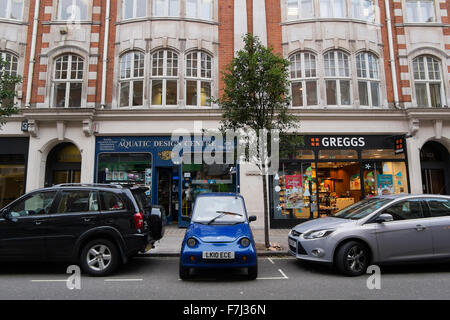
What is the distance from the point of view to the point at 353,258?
603cm

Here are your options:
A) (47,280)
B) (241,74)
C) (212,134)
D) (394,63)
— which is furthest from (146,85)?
(394,63)

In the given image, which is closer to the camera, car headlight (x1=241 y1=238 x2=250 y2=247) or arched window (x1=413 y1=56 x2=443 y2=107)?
car headlight (x1=241 y1=238 x2=250 y2=247)

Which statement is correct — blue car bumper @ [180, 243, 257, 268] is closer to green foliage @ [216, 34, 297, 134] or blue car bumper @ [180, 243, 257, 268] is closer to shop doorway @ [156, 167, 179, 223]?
green foliage @ [216, 34, 297, 134]

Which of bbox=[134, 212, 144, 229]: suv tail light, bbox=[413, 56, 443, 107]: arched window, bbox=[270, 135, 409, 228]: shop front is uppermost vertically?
bbox=[413, 56, 443, 107]: arched window

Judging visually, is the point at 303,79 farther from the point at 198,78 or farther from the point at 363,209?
the point at 363,209

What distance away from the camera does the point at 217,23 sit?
13.9 m

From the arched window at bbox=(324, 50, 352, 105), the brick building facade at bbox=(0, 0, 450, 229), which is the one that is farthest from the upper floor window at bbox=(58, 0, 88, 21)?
the arched window at bbox=(324, 50, 352, 105)

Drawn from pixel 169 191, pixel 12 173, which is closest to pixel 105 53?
pixel 12 173

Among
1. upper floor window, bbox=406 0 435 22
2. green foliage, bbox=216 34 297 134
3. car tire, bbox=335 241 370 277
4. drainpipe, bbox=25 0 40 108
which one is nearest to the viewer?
car tire, bbox=335 241 370 277

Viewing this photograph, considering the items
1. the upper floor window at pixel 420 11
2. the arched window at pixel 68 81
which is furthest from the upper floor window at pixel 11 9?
the upper floor window at pixel 420 11

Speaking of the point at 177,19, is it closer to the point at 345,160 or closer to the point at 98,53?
the point at 98,53

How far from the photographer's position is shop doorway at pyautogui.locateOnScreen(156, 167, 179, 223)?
13320 millimetres

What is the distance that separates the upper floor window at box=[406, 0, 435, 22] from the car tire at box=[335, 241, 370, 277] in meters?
13.4
